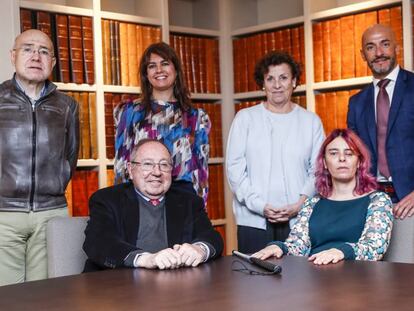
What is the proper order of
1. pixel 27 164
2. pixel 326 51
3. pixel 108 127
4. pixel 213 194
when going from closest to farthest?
pixel 27 164, pixel 108 127, pixel 326 51, pixel 213 194

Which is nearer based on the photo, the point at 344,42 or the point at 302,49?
the point at 344,42

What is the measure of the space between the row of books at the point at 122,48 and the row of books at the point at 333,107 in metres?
1.15

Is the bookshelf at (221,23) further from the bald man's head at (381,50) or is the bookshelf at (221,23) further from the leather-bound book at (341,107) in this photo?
the bald man's head at (381,50)

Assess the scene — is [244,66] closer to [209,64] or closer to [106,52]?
[209,64]

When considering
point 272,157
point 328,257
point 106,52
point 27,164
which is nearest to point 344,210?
point 328,257

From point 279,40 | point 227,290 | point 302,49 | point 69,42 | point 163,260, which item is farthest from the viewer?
point 279,40

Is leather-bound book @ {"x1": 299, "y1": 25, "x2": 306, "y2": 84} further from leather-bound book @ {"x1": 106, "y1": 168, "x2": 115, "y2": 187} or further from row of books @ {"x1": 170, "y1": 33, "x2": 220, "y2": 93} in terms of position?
leather-bound book @ {"x1": 106, "y1": 168, "x2": 115, "y2": 187}

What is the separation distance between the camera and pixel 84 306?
189 cm

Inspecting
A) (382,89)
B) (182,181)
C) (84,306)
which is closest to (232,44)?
(382,89)

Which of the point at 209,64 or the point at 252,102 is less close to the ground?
the point at 209,64

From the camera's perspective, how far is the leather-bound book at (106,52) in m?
4.68

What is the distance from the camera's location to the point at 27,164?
3.36 m

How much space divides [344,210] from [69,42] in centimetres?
218

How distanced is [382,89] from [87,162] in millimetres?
1783
